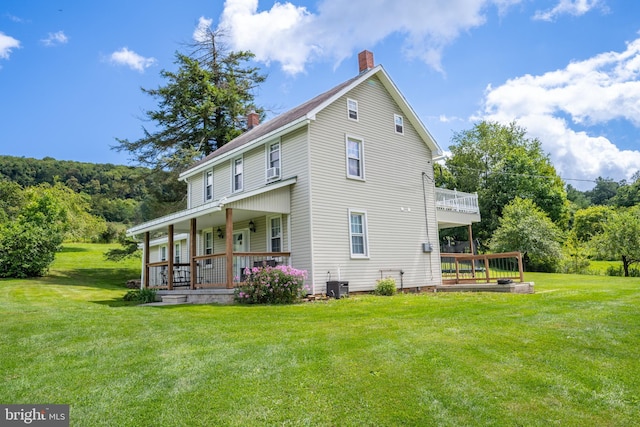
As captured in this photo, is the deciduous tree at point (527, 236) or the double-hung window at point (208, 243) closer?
the double-hung window at point (208, 243)

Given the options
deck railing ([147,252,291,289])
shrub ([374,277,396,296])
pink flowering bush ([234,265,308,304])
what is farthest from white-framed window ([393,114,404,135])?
pink flowering bush ([234,265,308,304])

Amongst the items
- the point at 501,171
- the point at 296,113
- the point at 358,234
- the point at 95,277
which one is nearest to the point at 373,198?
the point at 358,234

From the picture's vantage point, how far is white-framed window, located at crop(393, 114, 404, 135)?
16780mm

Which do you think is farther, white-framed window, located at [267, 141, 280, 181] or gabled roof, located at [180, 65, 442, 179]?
white-framed window, located at [267, 141, 280, 181]

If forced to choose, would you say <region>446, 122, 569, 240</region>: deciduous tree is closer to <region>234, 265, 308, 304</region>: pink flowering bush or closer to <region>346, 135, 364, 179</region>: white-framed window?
<region>346, 135, 364, 179</region>: white-framed window

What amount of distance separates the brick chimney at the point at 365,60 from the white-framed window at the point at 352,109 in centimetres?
211

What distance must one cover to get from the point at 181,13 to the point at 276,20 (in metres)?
3.58

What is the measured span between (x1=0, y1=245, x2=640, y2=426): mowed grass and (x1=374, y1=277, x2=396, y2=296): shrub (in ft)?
18.8

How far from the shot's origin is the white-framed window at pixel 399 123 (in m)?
16.8

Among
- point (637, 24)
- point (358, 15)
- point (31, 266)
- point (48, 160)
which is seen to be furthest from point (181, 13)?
point (48, 160)

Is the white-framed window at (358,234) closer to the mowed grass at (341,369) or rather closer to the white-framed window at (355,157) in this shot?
the white-framed window at (355,157)

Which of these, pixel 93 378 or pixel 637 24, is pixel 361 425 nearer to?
pixel 93 378

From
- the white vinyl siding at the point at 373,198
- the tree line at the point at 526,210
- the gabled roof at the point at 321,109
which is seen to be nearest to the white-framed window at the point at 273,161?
the gabled roof at the point at 321,109

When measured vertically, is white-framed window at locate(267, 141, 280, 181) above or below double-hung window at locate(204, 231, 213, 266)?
above
